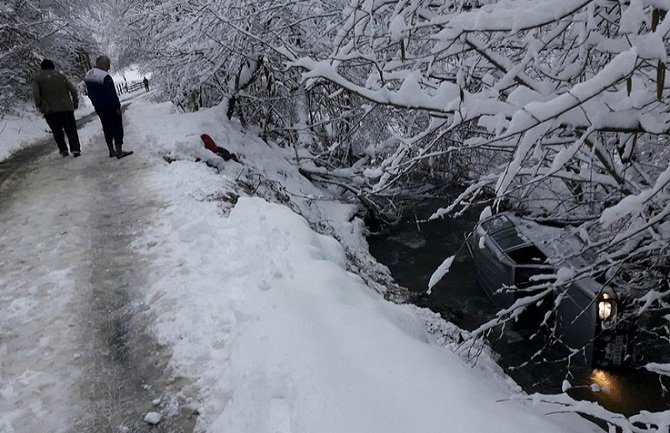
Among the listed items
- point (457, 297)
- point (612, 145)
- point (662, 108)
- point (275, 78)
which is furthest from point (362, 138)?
point (662, 108)

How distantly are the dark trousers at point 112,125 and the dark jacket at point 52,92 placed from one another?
30.5 inches

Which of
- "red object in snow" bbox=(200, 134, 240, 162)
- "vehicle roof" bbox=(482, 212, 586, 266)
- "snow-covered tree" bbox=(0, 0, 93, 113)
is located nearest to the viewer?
"vehicle roof" bbox=(482, 212, 586, 266)

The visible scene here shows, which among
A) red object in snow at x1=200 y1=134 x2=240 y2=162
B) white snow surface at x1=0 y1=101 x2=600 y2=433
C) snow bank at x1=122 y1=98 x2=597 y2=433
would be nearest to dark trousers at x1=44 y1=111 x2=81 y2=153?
red object in snow at x1=200 y1=134 x2=240 y2=162

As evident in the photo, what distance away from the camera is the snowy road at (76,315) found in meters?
3.15

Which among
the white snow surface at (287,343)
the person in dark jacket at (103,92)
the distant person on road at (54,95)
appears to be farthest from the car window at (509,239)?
the distant person on road at (54,95)

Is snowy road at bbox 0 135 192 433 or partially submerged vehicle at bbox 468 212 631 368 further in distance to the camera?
partially submerged vehicle at bbox 468 212 631 368

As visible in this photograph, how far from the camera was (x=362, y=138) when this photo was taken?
46.8ft

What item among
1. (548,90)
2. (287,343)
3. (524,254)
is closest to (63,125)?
(287,343)

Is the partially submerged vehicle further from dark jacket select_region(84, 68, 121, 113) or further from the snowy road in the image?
dark jacket select_region(84, 68, 121, 113)

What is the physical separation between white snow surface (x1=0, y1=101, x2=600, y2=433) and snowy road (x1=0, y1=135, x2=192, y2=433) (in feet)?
0.26

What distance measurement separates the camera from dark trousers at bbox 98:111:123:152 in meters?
8.70

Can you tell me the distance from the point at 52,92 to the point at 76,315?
21.8 ft

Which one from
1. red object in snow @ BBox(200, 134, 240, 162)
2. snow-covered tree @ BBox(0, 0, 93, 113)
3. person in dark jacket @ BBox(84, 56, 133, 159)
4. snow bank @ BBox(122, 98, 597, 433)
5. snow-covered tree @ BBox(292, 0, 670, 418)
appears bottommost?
snow bank @ BBox(122, 98, 597, 433)

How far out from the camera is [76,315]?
4160 millimetres
